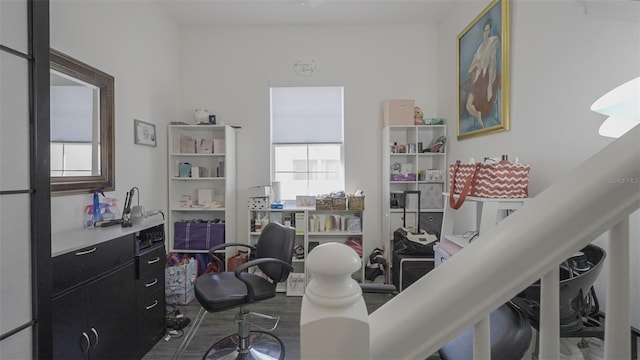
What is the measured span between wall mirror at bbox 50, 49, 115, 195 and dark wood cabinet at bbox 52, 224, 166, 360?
598 millimetres

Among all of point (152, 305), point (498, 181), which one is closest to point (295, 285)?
point (152, 305)

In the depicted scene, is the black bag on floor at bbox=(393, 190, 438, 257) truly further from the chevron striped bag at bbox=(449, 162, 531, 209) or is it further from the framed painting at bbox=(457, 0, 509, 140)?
the framed painting at bbox=(457, 0, 509, 140)

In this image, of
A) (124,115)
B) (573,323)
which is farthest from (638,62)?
(124,115)

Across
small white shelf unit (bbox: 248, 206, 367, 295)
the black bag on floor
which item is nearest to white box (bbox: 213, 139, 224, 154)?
small white shelf unit (bbox: 248, 206, 367, 295)

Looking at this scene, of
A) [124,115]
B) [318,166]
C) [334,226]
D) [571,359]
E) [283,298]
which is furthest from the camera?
[318,166]

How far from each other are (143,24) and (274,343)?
324 centimetres

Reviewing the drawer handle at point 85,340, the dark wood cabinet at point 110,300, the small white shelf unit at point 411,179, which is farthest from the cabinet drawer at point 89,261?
the small white shelf unit at point 411,179

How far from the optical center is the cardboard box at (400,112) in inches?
115

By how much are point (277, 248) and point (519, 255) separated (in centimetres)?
176

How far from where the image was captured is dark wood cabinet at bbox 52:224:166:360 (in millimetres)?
1348

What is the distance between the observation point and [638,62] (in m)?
1.22

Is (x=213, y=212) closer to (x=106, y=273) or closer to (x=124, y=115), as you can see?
(x=124, y=115)

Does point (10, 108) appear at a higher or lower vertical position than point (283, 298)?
higher

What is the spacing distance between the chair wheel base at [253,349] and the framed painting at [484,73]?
2.48 meters
